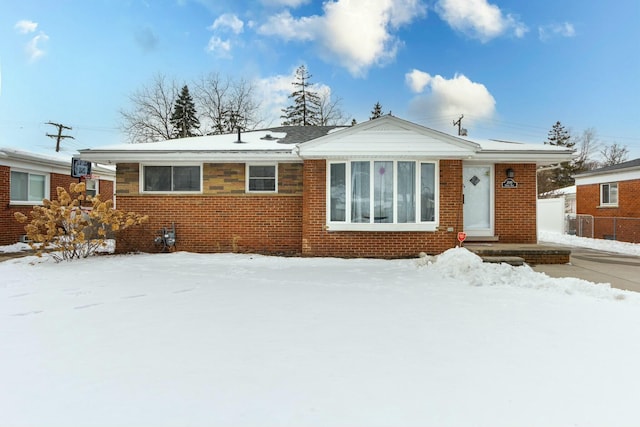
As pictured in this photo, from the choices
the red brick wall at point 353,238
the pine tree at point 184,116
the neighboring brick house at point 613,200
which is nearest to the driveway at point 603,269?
the red brick wall at point 353,238

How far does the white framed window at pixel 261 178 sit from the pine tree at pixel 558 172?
36.6 meters

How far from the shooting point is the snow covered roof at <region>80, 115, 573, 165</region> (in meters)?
9.05

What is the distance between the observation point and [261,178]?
411 inches

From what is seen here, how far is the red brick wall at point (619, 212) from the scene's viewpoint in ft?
51.1

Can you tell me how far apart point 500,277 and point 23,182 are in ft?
55.3

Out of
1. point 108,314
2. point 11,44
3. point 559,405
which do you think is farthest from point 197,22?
point 559,405

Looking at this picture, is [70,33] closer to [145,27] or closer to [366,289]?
[145,27]

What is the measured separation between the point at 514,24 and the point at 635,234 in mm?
10738

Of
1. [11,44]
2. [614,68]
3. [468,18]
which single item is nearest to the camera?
[11,44]

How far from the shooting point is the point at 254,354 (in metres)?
3.39

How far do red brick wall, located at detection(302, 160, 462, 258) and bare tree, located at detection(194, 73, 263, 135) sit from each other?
25.6m

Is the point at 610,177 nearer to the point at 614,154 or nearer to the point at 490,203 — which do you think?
the point at 490,203

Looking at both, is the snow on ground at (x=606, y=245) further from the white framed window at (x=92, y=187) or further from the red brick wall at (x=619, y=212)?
the white framed window at (x=92, y=187)

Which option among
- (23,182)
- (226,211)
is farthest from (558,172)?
(23,182)
